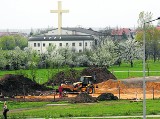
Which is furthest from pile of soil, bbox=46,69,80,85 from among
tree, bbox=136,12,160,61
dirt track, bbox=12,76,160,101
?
tree, bbox=136,12,160,61

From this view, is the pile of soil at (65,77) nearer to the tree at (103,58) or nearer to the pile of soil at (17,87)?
the pile of soil at (17,87)

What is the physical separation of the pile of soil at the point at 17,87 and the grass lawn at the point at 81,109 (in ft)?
21.3

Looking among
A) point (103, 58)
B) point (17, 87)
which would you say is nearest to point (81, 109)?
point (17, 87)

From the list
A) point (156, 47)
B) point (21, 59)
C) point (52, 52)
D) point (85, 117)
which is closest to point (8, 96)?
point (85, 117)

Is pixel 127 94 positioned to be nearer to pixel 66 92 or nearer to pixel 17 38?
pixel 66 92

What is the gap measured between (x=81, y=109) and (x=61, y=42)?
79.3m

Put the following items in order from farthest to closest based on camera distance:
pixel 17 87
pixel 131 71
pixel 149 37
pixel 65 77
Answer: pixel 149 37 < pixel 131 71 < pixel 65 77 < pixel 17 87

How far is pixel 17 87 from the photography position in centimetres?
4578

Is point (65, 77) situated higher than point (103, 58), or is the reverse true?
point (103, 58)

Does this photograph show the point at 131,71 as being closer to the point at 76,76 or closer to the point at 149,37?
the point at 76,76

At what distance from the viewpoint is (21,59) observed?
3327 inches

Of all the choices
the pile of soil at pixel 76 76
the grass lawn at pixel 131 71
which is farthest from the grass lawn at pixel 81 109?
the grass lawn at pixel 131 71

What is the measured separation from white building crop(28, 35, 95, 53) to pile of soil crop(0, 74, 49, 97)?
63.3 metres

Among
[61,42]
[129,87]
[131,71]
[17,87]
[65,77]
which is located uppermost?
[61,42]
